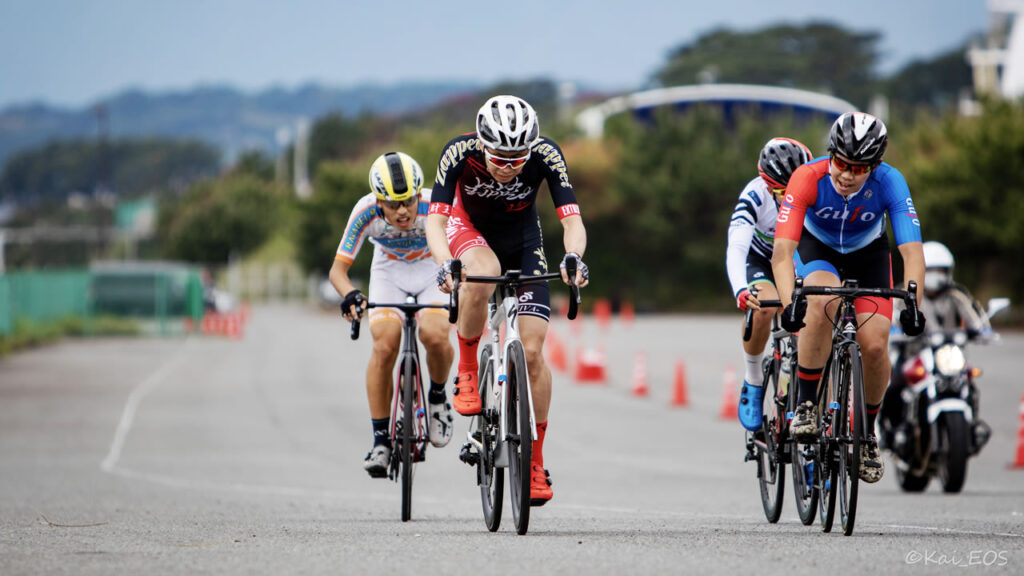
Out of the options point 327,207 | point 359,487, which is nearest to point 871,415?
point 359,487

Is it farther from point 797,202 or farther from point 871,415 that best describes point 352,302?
point 871,415

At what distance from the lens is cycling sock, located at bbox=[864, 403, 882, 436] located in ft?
23.8

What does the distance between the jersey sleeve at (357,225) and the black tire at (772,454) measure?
2.72 meters

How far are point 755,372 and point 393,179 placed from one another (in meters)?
2.61

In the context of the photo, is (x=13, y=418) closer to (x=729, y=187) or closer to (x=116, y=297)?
(x=116, y=297)

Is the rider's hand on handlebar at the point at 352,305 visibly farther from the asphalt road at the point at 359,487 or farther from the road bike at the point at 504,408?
the asphalt road at the point at 359,487

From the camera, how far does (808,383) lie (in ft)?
25.8

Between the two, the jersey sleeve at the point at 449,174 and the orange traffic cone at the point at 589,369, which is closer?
the jersey sleeve at the point at 449,174

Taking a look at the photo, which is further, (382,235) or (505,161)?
(382,235)

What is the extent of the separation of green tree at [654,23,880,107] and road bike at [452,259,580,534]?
11387 cm

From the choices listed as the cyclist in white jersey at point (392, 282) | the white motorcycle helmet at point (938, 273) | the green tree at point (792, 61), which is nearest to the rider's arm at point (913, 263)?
the cyclist in white jersey at point (392, 282)

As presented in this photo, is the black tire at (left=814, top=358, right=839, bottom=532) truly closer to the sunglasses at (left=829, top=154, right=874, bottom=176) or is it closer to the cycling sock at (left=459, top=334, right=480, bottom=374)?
the sunglasses at (left=829, top=154, right=874, bottom=176)

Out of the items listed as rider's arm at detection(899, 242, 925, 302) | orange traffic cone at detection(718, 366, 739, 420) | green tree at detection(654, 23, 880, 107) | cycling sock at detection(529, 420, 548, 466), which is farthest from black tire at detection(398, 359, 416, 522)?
green tree at detection(654, 23, 880, 107)

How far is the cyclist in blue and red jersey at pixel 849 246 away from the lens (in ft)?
23.8
